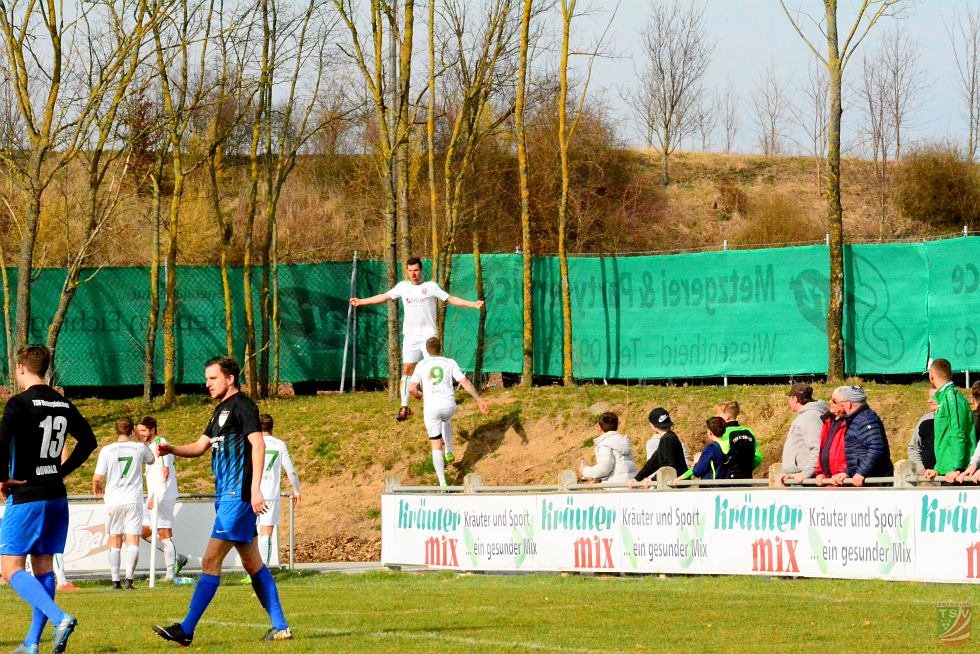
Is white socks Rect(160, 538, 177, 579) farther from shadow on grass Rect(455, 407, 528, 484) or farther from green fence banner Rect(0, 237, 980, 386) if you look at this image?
green fence banner Rect(0, 237, 980, 386)

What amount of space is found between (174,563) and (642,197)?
41.2 metres

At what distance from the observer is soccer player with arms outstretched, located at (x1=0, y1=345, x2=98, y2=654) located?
995 cm

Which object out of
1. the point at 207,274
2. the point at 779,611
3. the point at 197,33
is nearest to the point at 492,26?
the point at 197,33

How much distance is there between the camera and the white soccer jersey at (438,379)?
70.6ft

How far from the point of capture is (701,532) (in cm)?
1552

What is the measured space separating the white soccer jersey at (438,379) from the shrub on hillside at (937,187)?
32045mm

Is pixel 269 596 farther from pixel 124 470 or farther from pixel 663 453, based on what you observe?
pixel 124 470

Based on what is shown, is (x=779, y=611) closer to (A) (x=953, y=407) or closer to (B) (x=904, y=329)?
(A) (x=953, y=407)

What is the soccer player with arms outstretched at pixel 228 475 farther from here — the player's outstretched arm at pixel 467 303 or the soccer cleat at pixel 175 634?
the player's outstretched arm at pixel 467 303

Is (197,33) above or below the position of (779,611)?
above

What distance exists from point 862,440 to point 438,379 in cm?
839

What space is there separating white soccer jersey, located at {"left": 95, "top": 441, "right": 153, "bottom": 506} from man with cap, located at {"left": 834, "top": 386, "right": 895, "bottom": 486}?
8.42 meters

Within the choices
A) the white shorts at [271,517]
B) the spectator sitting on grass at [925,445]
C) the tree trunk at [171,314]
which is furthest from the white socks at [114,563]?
the tree trunk at [171,314]

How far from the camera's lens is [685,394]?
25172 mm
